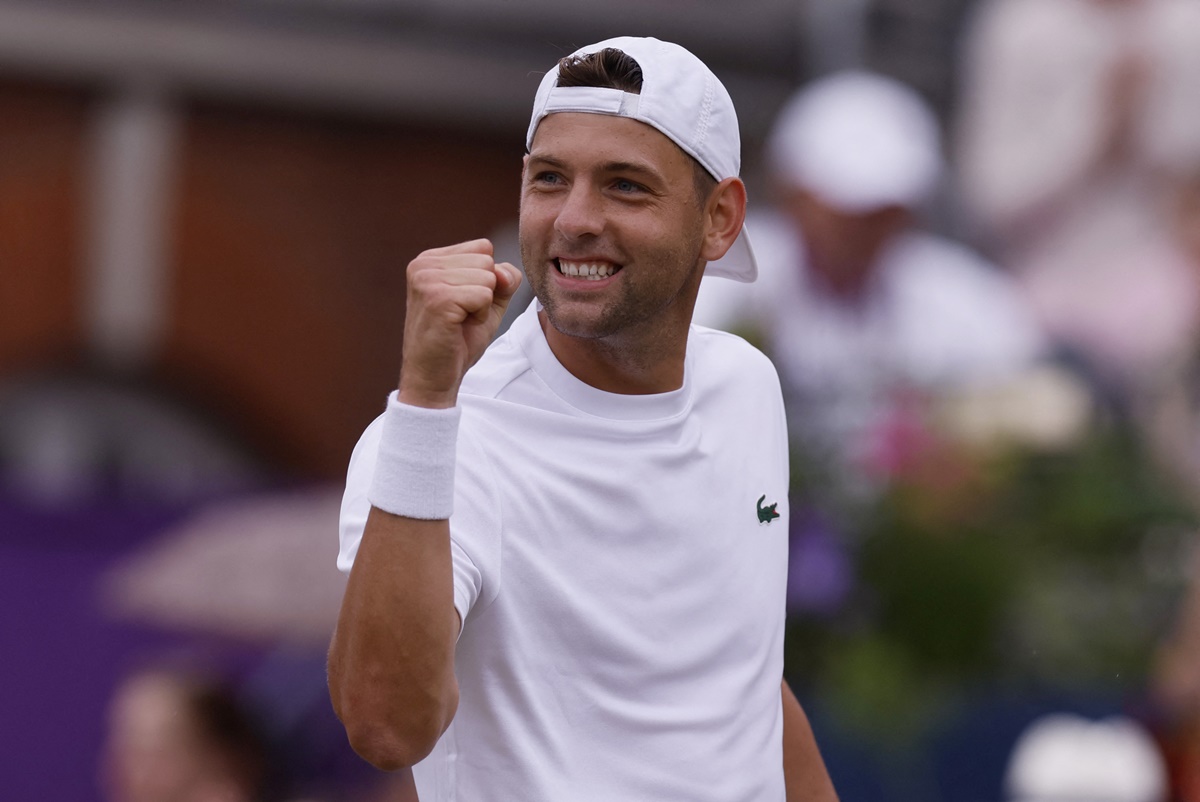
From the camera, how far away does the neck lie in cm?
249

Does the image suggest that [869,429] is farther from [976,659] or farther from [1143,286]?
[1143,286]

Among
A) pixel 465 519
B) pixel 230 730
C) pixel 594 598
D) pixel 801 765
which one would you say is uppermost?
pixel 465 519

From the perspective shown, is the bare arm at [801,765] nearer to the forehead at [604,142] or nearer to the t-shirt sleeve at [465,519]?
the t-shirt sleeve at [465,519]

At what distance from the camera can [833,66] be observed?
9.05 meters

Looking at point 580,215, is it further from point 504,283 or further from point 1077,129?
point 1077,129

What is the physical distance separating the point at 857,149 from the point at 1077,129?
2.23 metres

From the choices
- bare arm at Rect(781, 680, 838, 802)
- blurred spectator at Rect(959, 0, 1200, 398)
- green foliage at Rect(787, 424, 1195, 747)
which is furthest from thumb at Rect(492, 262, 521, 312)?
blurred spectator at Rect(959, 0, 1200, 398)

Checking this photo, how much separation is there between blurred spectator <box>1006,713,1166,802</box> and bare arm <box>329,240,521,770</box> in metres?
3.23

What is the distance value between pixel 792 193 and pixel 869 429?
4.34 ft

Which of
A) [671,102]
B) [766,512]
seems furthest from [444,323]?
[766,512]

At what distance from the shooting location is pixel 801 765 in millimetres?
2805

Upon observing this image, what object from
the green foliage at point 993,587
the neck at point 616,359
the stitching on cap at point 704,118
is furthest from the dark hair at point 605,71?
the green foliage at point 993,587

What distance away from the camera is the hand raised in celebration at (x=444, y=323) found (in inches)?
86.0

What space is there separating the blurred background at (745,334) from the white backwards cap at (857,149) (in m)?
0.02
